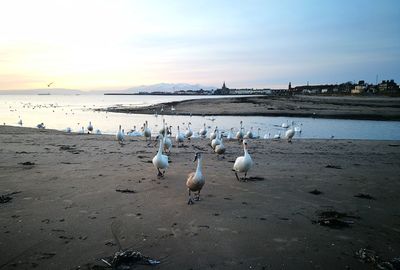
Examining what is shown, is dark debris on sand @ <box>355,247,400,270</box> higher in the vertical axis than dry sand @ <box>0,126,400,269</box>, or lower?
lower

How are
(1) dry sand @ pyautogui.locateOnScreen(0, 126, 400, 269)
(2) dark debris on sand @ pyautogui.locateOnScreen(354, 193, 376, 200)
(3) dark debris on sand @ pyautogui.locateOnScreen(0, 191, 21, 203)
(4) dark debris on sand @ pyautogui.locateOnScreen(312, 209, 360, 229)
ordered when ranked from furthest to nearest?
(2) dark debris on sand @ pyautogui.locateOnScreen(354, 193, 376, 200) → (3) dark debris on sand @ pyautogui.locateOnScreen(0, 191, 21, 203) → (4) dark debris on sand @ pyautogui.locateOnScreen(312, 209, 360, 229) → (1) dry sand @ pyautogui.locateOnScreen(0, 126, 400, 269)

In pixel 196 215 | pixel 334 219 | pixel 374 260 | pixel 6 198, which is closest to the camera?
pixel 374 260

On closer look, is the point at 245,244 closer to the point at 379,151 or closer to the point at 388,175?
the point at 388,175

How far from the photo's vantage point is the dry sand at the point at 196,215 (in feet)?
17.1

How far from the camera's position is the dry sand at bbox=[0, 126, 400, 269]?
17.1 feet

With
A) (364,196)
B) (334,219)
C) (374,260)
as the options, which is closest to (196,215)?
(334,219)

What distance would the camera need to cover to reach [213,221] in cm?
662

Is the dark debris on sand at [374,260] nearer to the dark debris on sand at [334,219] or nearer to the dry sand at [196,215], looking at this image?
the dry sand at [196,215]

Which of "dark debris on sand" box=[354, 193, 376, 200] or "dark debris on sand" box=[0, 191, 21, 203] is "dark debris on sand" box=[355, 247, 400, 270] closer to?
"dark debris on sand" box=[354, 193, 376, 200]

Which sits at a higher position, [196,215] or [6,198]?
[6,198]

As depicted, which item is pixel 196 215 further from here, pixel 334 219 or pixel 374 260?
pixel 374 260

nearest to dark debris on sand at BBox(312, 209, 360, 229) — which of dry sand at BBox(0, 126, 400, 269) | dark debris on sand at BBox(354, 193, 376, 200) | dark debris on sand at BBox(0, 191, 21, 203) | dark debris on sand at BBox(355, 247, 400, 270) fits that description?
dry sand at BBox(0, 126, 400, 269)

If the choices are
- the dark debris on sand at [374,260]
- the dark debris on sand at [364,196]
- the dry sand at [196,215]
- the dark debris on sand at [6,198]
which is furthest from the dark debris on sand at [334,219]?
the dark debris on sand at [6,198]

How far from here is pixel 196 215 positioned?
695 centimetres
